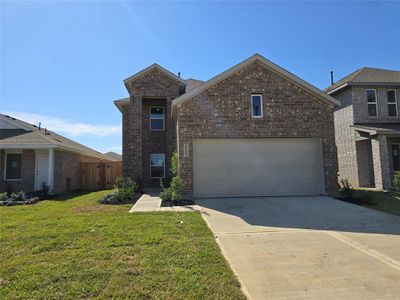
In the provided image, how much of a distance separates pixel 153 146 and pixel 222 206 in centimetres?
901

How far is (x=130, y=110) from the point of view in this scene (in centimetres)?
1686

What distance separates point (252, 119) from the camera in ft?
41.3

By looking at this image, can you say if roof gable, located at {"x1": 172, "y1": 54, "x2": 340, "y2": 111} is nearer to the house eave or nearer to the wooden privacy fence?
the house eave

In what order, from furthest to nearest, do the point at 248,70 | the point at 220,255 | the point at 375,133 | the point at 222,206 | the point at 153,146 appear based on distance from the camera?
the point at 153,146, the point at 375,133, the point at 248,70, the point at 222,206, the point at 220,255

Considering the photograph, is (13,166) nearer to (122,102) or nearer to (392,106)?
(122,102)

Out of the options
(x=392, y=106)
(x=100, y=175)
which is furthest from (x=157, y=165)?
(x=392, y=106)

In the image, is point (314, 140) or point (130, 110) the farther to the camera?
point (130, 110)

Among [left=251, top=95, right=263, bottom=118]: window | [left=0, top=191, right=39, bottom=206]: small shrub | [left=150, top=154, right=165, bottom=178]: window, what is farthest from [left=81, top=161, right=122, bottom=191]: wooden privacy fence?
[left=251, top=95, right=263, bottom=118]: window

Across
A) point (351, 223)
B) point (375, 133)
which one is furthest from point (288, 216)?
point (375, 133)

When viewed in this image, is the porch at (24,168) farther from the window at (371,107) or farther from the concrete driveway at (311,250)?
the window at (371,107)

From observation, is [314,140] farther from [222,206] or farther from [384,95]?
[384,95]

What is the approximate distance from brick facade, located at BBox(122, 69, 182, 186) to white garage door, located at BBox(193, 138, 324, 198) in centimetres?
535

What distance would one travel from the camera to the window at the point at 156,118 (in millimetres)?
18438

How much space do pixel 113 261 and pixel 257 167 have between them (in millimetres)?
8893
